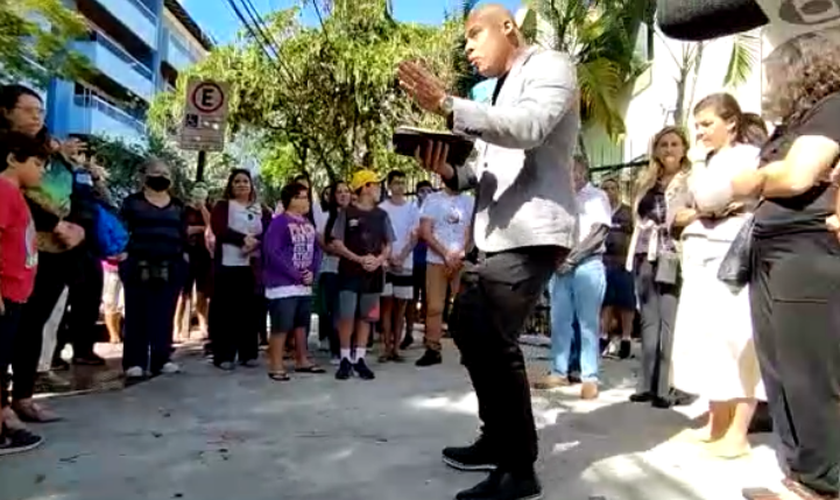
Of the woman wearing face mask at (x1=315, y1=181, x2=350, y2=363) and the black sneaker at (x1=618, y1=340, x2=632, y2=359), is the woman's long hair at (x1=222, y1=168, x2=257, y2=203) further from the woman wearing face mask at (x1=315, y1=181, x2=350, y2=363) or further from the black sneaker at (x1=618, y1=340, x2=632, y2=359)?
the black sneaker at (x1=618, y1=340, x2=632, y2=359)

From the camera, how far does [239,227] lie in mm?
6996

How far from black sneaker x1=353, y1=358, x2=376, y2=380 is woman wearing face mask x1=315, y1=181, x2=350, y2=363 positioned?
2.35ft

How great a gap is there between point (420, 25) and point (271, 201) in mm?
4789

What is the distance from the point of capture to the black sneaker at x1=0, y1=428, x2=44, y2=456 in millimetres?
3970

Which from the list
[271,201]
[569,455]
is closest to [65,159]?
[569,455]

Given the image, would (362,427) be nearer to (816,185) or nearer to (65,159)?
(65,159)

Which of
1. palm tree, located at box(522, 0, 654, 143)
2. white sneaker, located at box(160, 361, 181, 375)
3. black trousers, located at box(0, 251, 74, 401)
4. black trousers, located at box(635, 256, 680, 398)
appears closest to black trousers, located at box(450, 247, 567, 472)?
black trousers, located at box(635, 256, 680, 398)

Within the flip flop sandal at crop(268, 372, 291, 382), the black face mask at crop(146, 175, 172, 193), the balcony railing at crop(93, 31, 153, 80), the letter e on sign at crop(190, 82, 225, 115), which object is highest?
the balcony railing at crop(93, 31, 153, 80)

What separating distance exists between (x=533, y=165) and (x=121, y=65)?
112ft

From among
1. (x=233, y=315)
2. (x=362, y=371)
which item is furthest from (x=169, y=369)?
(x=362, y=371)

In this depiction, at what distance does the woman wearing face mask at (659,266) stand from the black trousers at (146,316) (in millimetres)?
3418

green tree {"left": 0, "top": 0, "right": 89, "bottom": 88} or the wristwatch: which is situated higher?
green tree {"left": 0, "top": 0, "right": 89, "bottom": 88}

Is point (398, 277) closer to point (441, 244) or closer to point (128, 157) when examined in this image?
point (441, 244)

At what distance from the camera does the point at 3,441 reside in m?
4.01
